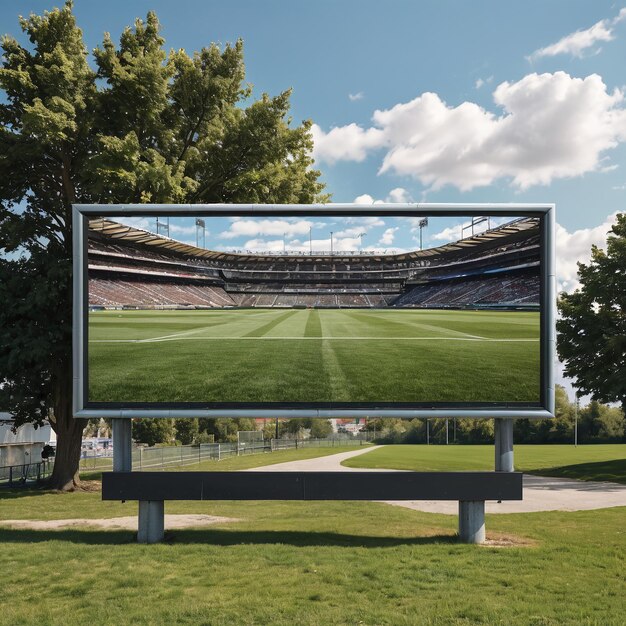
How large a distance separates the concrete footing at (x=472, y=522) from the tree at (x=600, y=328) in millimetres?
14392

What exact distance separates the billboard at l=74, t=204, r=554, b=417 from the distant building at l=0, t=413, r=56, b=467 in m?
12.1

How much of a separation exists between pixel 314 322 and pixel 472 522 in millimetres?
3848

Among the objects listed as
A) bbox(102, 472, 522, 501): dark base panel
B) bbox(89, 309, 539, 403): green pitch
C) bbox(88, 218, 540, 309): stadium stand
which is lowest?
bbox(102, 472, 522, 501): dark base panel

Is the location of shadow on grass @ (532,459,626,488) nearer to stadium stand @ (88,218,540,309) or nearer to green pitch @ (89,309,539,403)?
green pitch @ (89,309,539,403)

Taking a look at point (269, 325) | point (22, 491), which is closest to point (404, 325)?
point (269, 325)

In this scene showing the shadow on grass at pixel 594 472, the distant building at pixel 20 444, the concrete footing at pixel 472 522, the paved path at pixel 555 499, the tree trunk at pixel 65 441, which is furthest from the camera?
the distant building at pixel 20 444

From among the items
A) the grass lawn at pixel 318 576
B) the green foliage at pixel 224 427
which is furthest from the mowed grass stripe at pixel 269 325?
the green foliage at pixel 224 427

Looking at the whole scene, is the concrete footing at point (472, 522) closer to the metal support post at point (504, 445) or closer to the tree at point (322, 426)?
the metal support post at point (504, 445)

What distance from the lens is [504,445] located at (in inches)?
323

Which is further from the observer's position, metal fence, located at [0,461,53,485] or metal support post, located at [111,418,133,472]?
metal fence, located at [0,461,53,485]

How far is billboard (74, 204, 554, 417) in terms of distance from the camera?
7.95 metres

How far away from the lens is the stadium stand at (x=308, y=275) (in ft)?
27.3

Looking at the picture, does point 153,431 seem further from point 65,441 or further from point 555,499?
point 555,499

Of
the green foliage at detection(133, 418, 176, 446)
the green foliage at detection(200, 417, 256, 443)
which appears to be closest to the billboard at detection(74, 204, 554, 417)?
the green foliage at detection(200, 417, 256, 443)
